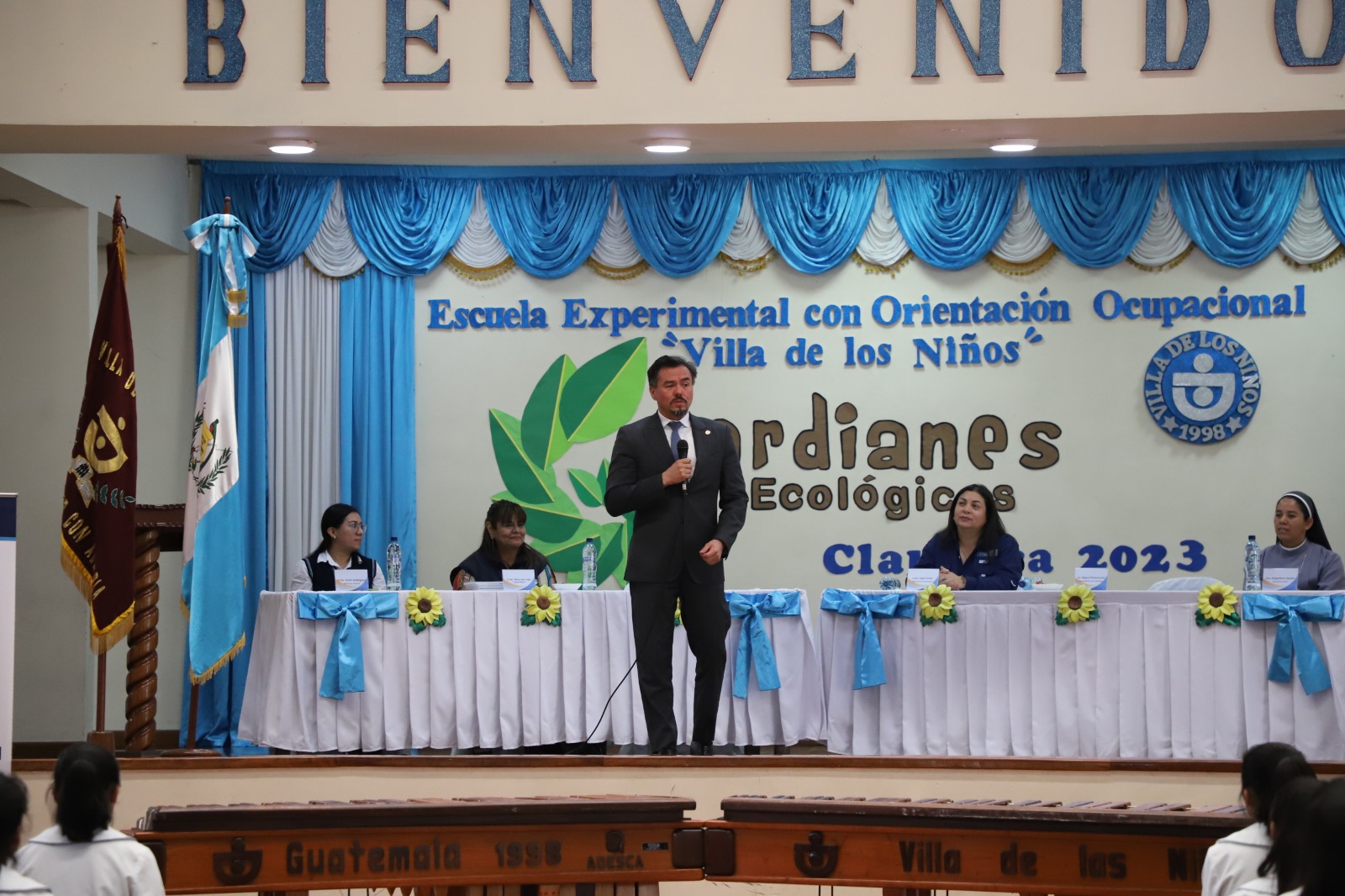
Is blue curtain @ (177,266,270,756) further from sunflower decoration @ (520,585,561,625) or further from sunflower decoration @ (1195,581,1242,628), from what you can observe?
sunflower decoration @ (1195,581,1242,628)

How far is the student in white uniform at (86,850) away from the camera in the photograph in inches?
111

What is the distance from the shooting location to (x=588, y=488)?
895cm

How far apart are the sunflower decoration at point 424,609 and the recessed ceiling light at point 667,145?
2090 mm

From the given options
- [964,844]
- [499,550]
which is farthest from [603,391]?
[964,844]

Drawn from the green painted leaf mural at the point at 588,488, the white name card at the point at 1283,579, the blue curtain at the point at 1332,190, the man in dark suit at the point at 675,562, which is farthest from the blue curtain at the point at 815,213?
the white name card at the point at 1283,579

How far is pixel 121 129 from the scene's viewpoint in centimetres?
608

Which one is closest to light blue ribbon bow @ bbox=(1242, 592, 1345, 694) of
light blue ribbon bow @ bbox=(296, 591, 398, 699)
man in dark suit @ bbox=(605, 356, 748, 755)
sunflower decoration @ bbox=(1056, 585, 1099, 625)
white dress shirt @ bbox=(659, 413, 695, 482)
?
sunflower decoration @ bbox=(1056, 585, 1099, 625)

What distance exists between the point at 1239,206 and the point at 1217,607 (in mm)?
3669

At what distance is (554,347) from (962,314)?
2.43 m

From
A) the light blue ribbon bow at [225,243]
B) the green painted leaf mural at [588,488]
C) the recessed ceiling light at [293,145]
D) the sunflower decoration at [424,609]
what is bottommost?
the sunflower decoration at [424,609]

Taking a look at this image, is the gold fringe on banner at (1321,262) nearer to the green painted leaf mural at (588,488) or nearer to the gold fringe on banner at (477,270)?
the green painted leaf mural at (588,488)

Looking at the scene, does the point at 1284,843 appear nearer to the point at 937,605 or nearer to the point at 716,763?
the point at 716,763

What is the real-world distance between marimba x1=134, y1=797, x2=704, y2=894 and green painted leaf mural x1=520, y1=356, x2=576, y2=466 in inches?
217

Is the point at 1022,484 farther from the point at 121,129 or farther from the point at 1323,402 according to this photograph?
the point at 121,129
